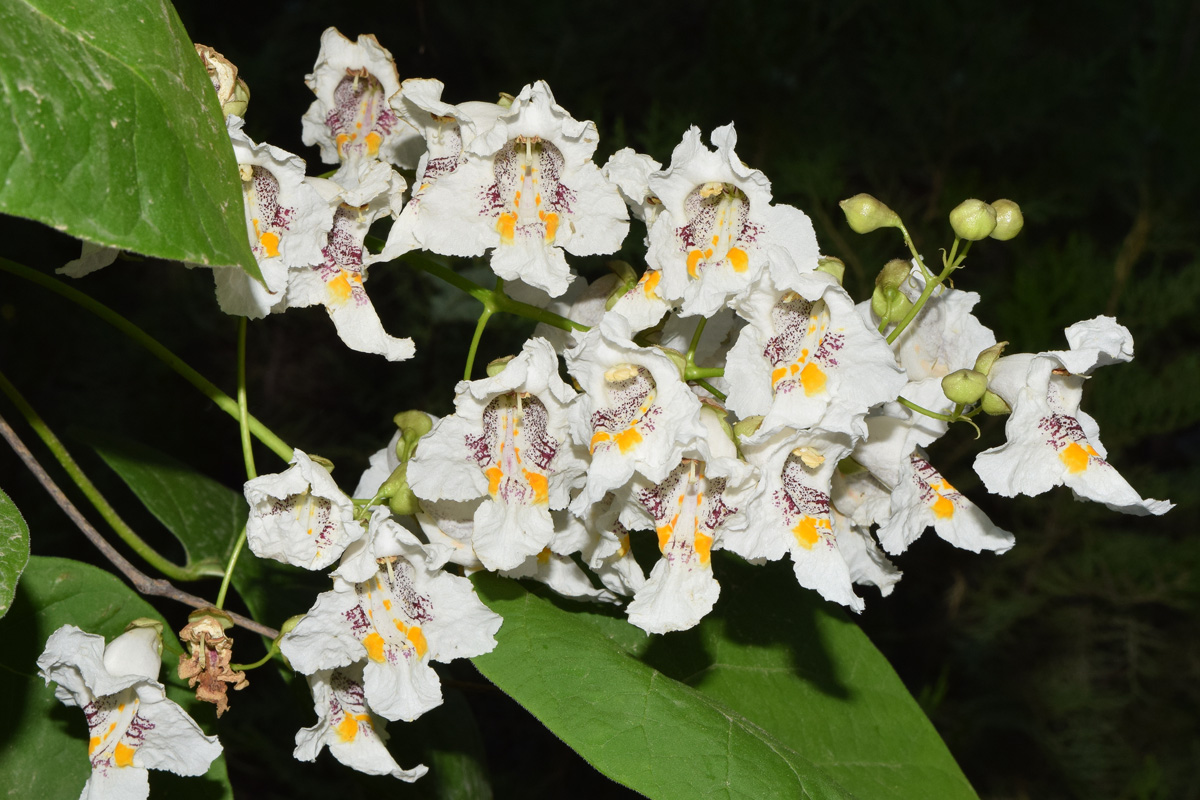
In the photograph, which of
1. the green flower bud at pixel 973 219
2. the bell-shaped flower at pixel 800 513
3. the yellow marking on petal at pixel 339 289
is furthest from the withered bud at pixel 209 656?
the green flower bud at pixel 973 219

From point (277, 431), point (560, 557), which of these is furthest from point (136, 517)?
A: point (560, 557)

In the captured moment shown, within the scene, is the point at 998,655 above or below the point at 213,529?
above

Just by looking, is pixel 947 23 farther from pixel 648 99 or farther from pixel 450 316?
A: pixel 450 316

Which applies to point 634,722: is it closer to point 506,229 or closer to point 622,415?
point 622,415

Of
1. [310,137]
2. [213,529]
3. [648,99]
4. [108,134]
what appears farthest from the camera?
[648,99]

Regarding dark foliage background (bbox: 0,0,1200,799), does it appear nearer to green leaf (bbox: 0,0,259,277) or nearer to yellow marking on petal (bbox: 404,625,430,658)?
yellow marking on petal (bbox: 404,625,430,658)

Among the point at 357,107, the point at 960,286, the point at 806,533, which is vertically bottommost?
the point at 806,533

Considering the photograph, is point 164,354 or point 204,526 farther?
point 204,526

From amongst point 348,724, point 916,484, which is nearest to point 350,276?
point 348,724
